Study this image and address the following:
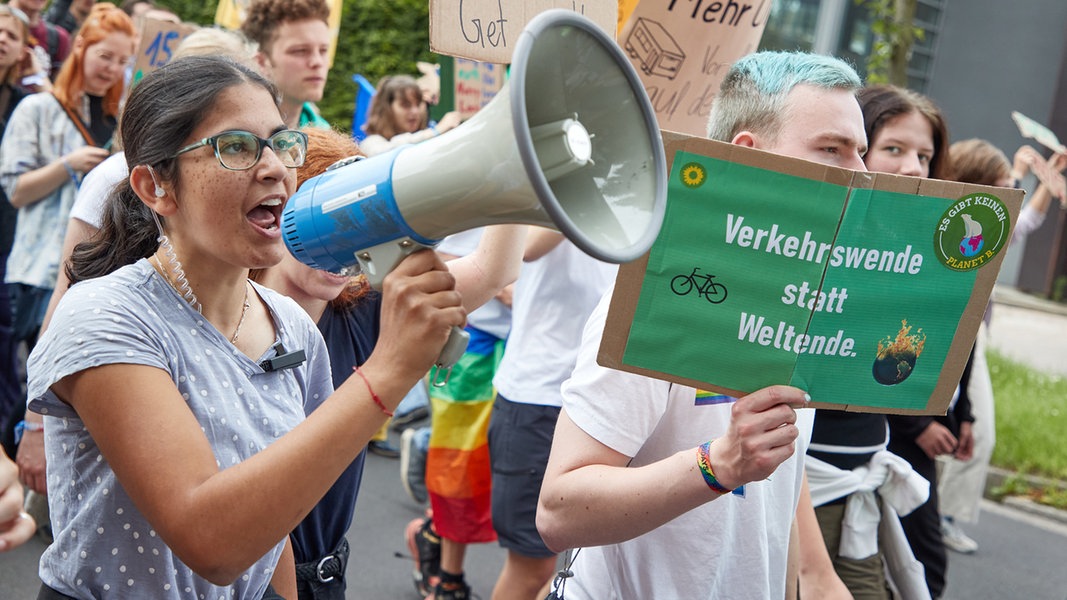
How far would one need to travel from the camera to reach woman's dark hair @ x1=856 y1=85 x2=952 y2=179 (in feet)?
10.2

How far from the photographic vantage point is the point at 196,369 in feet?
5.39

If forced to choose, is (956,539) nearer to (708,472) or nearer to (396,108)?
(396,108)

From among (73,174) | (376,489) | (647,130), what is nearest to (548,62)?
(647,130)

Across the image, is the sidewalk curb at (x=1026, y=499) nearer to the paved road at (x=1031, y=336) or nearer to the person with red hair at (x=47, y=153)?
the paved road at (x=1031, y=336)

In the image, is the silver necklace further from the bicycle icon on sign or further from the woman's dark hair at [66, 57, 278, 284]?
the bicycle icon on sign

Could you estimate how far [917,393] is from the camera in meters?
1.79

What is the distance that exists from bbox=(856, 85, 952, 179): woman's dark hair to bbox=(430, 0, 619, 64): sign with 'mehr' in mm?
1298

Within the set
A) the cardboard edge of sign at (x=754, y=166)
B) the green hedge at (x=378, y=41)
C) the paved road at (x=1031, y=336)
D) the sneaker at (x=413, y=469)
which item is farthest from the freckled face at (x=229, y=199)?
the green hedge at (x=378, y=41)

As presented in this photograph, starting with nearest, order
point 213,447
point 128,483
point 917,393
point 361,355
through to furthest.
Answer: point 128,483 < point 213,447 < point 917,393 < point 361,355

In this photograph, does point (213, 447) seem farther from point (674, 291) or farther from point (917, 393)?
point (917, 393)

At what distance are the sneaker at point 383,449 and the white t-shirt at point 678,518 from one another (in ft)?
15.0

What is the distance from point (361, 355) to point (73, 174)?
2.60 metres

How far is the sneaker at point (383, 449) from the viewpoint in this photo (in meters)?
6.36

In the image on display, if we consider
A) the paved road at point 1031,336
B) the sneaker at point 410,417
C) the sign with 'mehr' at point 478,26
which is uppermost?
the sign with 'mehr' at point 478,26
